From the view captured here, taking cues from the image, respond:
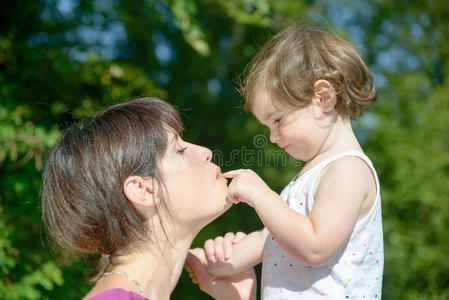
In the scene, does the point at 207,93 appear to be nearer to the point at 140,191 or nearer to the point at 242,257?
the point at 242,257

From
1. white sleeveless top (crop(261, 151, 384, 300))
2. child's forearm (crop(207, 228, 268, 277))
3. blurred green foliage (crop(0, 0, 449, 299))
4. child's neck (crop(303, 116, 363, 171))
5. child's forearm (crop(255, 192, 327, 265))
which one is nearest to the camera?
child's forearm (crop(255, 192, 327, 265))

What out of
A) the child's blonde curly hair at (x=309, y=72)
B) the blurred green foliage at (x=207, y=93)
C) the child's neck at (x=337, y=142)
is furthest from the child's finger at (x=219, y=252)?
the blurred green foliage at (x=207, y=93)

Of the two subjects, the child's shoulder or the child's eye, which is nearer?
the child's shoulder

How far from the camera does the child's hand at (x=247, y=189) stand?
162cm

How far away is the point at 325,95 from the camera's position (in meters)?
1.84

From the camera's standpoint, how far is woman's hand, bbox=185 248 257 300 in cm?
203

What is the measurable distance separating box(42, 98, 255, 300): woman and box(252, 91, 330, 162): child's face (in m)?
0.27

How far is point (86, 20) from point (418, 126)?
3242 millimetres

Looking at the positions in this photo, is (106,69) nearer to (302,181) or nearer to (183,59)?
(183,59)

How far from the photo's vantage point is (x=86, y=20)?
3.42 meters

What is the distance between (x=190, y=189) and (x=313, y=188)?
16.6 inches

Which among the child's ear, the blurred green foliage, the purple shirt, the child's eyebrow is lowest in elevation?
the blurred green foliage

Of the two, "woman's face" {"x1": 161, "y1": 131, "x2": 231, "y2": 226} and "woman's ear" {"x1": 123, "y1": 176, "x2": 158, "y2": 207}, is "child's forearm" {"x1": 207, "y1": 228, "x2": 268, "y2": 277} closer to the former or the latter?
"woman's face" {"x1": 161, "y1": 131, "x2": 231, "y2": 226}

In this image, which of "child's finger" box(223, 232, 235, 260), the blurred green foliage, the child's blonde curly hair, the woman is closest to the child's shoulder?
the child's blonde curly hair
